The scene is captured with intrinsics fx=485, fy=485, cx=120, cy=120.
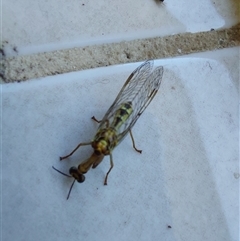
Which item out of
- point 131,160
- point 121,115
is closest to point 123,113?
point 121,115

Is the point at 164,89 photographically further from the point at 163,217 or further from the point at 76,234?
the point at 76,234

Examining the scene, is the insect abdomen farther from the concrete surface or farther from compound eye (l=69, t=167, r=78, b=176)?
compound eye (l=69, t=167, r=78, b=176)

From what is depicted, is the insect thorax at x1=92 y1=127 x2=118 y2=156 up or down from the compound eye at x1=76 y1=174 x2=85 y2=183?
up

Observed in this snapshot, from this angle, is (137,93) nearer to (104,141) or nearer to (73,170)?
(104,141)

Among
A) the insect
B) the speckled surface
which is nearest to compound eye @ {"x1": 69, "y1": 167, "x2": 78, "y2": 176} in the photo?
the insect

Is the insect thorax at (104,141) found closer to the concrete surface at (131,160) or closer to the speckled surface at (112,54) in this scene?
the concrete surface at (131,160)

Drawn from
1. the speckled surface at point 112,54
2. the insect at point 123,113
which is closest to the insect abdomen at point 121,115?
the insect at point 123,113

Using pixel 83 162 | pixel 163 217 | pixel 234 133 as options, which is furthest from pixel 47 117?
pixel 234 133
